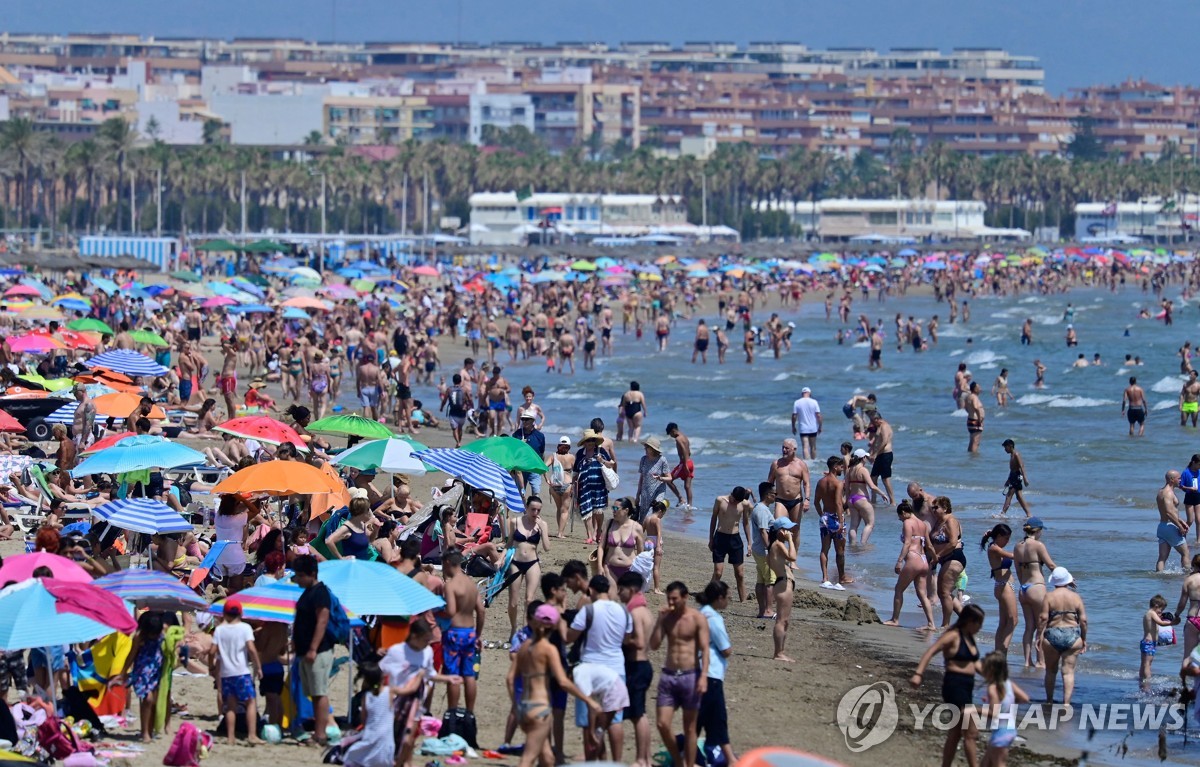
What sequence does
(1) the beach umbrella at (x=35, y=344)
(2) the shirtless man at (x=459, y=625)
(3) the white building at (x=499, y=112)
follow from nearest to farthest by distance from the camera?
(2) the shirtless man at (x=459, y=625) < (1) the beach umbrella at (x=35, y=344) < (3) the white building at (x=499, y=112)

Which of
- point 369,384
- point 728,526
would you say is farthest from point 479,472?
point 369,384

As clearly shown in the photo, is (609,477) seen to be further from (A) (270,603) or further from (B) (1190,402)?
(B) (1190,402)

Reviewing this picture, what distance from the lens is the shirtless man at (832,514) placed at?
14289mm

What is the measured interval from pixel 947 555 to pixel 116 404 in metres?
8.18

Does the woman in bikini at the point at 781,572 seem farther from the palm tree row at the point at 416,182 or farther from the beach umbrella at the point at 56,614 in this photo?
the palm tree row at the point at 416,182

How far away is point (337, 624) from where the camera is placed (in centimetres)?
866

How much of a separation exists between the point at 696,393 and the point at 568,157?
83362 mm

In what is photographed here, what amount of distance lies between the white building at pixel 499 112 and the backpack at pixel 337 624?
141057 mm

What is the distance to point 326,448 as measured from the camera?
1695 centimetres

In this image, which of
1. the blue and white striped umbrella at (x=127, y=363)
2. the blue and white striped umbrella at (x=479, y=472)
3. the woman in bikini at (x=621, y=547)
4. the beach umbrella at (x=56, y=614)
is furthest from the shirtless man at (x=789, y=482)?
the blue and white striped umbrella at (x=127, y=363)

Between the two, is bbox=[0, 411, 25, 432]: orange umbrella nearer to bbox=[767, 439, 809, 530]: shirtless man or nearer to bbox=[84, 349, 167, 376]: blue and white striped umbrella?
bbox=[84, 349, 167, 376]: blue and white striped umbrella

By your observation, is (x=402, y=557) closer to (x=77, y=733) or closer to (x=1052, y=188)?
(x=77, y=733)

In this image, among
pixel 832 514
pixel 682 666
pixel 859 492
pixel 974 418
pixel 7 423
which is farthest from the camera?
pixel 974 418

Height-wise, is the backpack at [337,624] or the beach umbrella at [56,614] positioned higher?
the beach umbrella at [56,614]
